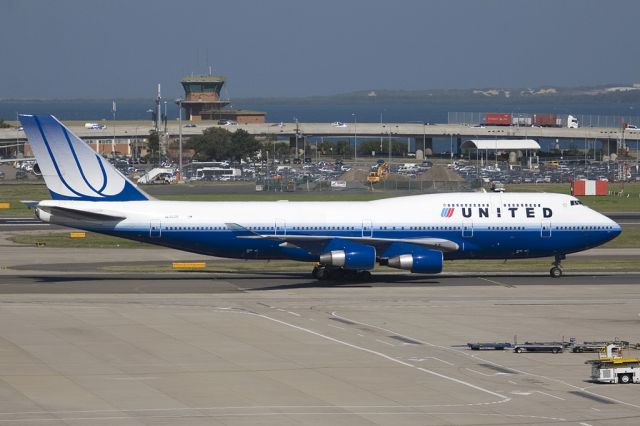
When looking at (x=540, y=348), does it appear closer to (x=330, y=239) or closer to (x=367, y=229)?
(x=330, y=239)

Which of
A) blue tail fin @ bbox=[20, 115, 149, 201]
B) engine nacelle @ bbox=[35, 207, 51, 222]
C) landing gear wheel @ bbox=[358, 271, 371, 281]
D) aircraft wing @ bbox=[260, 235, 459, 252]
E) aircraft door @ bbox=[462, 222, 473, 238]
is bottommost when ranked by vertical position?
landing gear wheel @ bbox=[358, 271, 371, 281]

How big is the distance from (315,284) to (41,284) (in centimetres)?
1315

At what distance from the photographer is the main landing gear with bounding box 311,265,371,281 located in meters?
57.8

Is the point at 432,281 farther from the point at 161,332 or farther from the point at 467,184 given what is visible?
the point at 467,184

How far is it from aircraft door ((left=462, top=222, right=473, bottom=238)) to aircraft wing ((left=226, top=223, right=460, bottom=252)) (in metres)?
0.69

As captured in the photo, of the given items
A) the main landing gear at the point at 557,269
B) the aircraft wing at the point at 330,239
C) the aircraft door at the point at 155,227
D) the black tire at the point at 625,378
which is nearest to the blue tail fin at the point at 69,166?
the aircraft door at the point at 155,227

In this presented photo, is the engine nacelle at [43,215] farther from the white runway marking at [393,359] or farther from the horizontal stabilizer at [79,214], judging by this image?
the white runway marking at [393,359]

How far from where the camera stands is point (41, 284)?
55.0 m

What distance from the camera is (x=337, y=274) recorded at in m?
57.9

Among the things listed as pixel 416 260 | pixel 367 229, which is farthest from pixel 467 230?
pixel 367 229

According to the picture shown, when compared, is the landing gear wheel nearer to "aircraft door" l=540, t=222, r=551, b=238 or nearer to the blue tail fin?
"aircraft door" l=540, t=222, r=551, b=238

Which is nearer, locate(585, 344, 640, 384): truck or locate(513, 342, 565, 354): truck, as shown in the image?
locate(585, 344, 640, 384): truck

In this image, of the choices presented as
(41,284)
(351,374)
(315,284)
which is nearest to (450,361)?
(351,374)

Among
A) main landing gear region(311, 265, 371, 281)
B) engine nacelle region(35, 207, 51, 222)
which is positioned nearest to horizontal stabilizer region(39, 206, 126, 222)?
engine nacelle region(35, 207, 51, 222)
